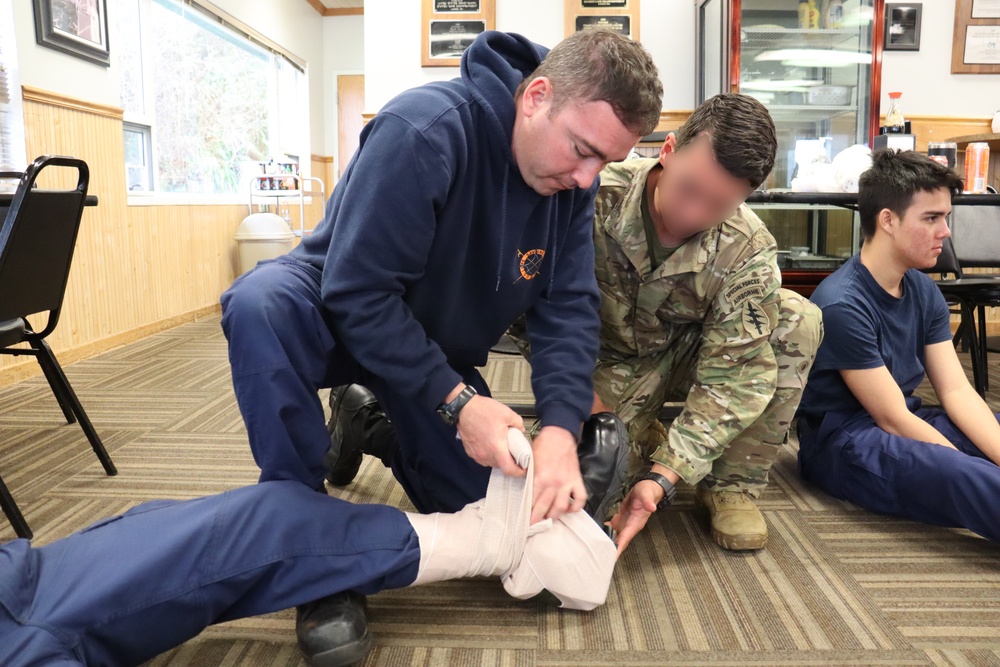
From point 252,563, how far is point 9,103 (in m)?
2.49

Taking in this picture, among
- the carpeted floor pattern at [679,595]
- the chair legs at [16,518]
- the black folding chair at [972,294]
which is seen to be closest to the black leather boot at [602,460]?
the carpeted floor pattern at [679,595]

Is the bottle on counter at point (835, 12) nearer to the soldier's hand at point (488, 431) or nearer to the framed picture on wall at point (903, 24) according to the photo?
the framed picture on wall at point (903, 24)

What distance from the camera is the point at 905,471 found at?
4.73ft

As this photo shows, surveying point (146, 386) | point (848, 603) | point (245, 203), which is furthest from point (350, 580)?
point (245, 203)

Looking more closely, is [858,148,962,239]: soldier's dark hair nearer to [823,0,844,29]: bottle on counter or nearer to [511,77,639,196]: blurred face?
[511,77,639,196]: blurred face

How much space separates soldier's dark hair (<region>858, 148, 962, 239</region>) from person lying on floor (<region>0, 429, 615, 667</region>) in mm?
1115

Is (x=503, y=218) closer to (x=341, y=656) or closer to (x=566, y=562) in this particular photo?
(x=566, y=562)

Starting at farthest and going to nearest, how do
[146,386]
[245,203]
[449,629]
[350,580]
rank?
1. [245,203]
2. [146,386]
3. [449,629]
4. [350,580]

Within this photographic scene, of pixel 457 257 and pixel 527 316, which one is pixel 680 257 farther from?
pixel 457 257

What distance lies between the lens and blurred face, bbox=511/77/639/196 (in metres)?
0.99

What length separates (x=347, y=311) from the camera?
1.04 metres

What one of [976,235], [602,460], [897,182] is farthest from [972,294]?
[602,460]

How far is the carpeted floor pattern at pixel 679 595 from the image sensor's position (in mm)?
1035

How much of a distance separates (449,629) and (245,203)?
15.0 ft
